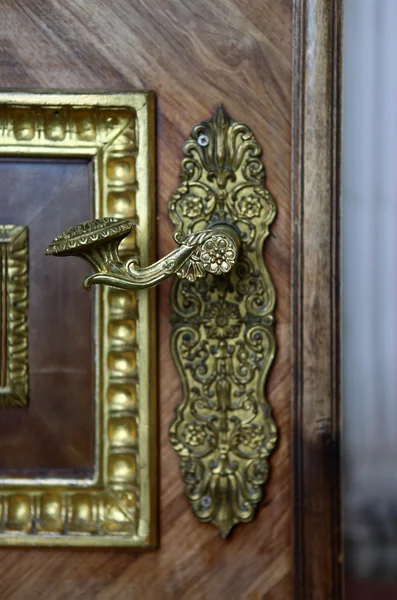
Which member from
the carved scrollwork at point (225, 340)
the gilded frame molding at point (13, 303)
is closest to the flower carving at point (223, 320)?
the carved scrollwork at point (225, 340)

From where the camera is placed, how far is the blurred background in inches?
22.1

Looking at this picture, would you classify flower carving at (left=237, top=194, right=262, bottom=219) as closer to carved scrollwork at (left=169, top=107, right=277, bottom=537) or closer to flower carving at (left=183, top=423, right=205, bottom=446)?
carved scrollwork at (left=169, top=107, right=277, bottom=537)

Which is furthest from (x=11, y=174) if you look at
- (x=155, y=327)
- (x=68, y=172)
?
(x=155, y=327)

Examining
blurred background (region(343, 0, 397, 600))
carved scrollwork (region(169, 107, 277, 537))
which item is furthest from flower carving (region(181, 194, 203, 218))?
blurred background (region(343, 0, 397, 600))

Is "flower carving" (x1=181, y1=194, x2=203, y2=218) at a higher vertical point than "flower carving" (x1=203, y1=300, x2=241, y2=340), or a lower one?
higher

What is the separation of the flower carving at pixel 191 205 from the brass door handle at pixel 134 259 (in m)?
0.04

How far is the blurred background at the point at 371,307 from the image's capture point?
0.56 m

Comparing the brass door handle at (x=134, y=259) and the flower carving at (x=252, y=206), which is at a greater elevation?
the flower carving at (x=252, y=206)

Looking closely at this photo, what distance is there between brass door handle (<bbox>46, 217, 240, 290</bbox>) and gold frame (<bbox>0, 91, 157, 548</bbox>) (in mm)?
46

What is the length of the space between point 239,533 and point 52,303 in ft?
0.81

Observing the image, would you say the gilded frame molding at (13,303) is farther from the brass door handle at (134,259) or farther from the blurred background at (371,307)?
the blurred background at (371,307)

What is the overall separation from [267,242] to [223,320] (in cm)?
7

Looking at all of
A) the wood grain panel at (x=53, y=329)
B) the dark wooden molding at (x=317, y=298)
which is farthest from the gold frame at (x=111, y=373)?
the dark wooden molding at (x=317, y=298)

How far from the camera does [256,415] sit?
0.55 metres
